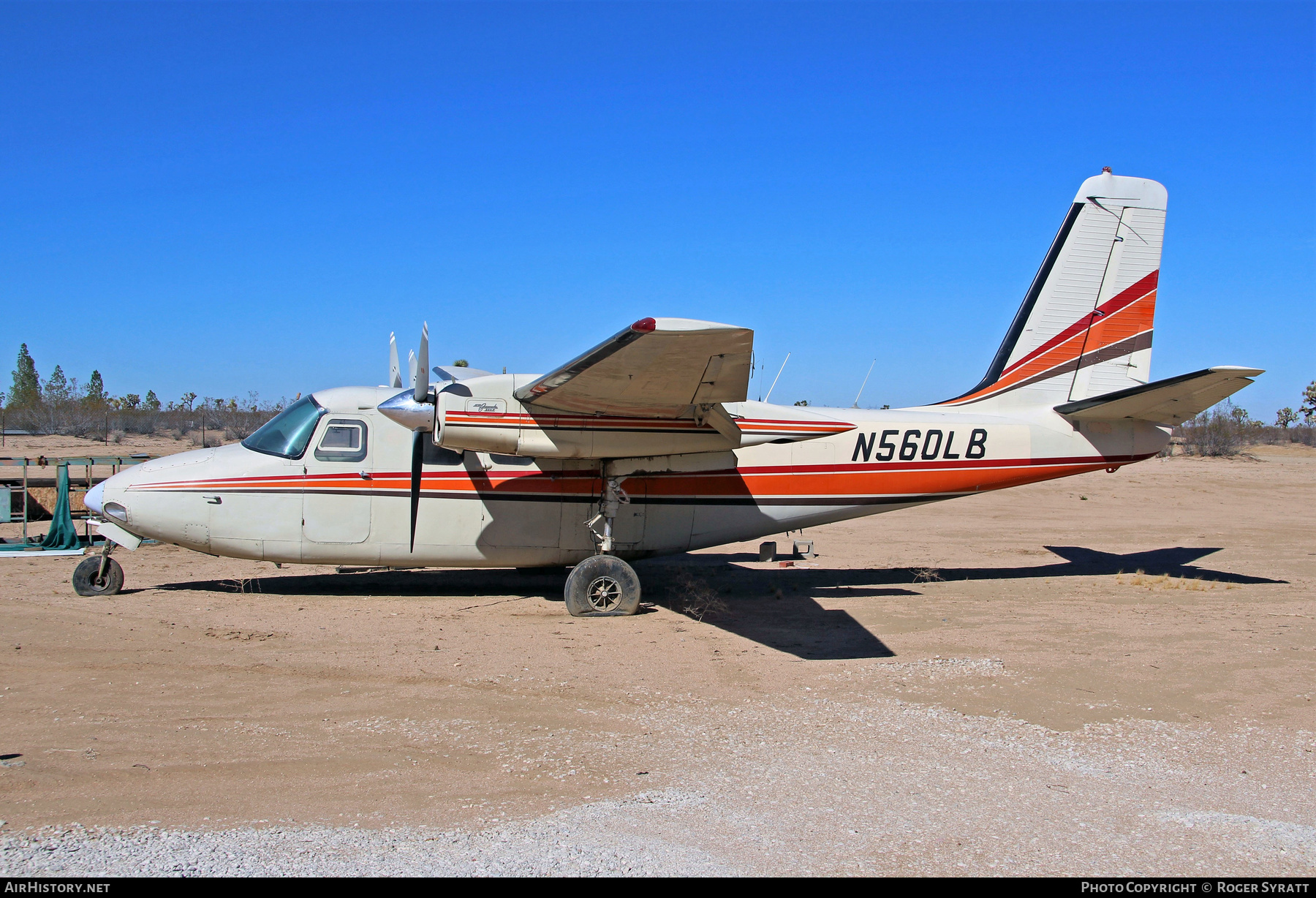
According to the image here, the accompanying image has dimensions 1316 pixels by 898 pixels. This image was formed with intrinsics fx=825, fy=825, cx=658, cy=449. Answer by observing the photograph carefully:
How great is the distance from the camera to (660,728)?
548 centimetres

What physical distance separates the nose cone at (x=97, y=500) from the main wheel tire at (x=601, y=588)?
17.2 feet

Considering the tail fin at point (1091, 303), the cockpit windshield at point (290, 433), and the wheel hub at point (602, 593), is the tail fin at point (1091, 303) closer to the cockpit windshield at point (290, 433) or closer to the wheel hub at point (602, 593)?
the wheel hub at point (602, 593)

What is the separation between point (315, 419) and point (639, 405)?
390cm

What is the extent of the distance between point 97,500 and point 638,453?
238 inches

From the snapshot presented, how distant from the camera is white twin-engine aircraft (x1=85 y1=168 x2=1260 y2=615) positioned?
8.69 meters

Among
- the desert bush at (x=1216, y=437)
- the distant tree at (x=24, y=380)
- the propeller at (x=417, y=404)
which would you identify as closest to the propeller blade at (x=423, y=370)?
the propeller at (x=417, y=404)

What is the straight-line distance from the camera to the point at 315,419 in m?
9.52

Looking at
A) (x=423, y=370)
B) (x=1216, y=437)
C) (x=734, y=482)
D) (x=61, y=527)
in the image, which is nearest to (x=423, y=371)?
(x=423, y=370)

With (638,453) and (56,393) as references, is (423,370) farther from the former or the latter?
(56,393)

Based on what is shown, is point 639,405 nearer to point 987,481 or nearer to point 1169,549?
point 987,481

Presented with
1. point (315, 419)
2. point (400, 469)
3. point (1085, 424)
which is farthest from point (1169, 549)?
point (315, 419)

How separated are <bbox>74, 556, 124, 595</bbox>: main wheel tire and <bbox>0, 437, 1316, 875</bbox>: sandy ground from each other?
0.52ft

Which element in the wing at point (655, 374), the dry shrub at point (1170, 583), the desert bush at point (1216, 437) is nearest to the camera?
the wing at point (655, 374)

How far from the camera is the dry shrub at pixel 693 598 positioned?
9281 millimetres
